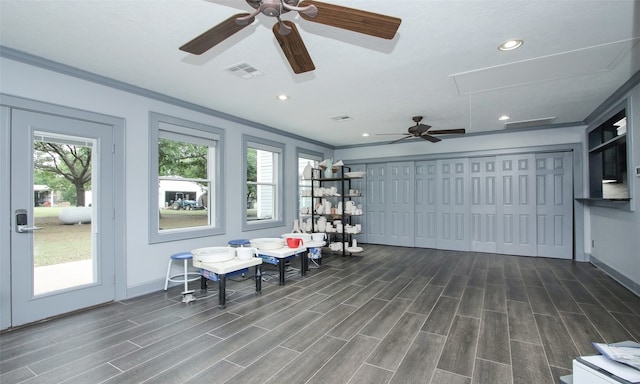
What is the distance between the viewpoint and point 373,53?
2.78m

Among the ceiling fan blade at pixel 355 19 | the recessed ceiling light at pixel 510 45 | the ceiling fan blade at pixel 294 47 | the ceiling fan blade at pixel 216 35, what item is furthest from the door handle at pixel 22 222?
the recessed ceiling light at pixel 510 45

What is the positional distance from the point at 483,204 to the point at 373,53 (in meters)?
4.78

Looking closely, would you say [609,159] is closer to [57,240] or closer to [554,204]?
[554,204]

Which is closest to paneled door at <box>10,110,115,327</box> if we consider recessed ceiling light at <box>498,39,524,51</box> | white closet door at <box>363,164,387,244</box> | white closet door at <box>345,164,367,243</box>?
recessed ceiling light at <box>498,39,524,51</box>

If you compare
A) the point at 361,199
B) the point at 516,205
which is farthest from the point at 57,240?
the point at 516,205

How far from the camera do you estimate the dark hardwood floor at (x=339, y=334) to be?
2.02 meters

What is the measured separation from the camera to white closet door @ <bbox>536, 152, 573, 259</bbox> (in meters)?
5.48

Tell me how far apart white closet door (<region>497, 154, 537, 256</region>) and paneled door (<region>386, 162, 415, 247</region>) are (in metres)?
1.80

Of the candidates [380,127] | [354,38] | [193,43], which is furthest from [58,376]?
[380,127]

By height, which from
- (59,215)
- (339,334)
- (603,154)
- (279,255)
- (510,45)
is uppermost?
(510,45)

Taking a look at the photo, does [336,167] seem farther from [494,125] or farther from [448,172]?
[494,125]

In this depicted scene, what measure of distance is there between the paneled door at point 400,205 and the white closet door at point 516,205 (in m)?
1.80

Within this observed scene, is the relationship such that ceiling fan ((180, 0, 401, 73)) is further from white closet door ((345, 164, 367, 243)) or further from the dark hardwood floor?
white closet door ((345, 164, 367, 243))

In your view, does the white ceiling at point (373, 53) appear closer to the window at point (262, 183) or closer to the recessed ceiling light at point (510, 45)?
the recessed ceiling light at point (510, 45)
